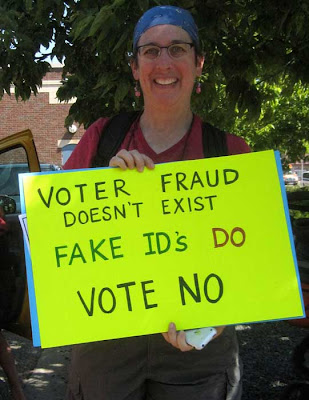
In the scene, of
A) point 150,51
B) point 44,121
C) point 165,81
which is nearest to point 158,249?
point 165,81

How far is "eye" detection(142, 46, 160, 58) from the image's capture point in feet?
5.16

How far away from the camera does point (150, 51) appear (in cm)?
158

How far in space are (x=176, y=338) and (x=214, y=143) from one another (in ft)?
2.01

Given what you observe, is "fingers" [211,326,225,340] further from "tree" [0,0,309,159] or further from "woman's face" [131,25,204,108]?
"tree" [0,0,309,159]

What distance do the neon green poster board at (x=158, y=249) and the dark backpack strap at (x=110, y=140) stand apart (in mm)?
87

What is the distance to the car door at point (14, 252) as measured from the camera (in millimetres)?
3359

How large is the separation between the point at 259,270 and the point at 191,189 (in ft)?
1.06

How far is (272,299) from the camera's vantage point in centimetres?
153

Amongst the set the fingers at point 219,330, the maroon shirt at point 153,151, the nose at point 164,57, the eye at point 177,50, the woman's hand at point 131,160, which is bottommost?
the fingers at point 219,330

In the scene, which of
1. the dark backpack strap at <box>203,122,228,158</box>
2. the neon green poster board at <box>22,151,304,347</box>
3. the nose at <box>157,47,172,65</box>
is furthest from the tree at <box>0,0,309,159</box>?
the neon green poster board at <box>22,151,304,347</box>

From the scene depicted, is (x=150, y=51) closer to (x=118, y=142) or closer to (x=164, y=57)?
(x=164, y=57)

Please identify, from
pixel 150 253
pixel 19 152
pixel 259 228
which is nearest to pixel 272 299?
pixel 259 228

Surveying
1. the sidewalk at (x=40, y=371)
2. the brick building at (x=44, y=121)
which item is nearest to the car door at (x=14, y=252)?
the sidewalk at (x=40, y=371)

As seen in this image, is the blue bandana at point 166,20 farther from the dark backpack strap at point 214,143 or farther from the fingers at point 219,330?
the fingers at point 219,330
